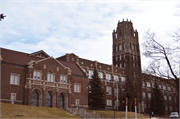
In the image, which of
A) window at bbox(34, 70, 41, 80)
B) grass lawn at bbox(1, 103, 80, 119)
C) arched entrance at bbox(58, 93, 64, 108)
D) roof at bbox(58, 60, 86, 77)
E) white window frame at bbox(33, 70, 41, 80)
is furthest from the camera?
roof at bbox(58, 60, 86, 77)

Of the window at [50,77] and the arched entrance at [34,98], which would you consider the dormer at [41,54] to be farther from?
the arched entrance at [34,98]

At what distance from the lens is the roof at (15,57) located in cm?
3697

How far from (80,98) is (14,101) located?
1360 centimetres

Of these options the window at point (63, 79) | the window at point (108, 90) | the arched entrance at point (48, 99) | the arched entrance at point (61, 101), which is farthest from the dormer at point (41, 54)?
the window at point (108, 90)

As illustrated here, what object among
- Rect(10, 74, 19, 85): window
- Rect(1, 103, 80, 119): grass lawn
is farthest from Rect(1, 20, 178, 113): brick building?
Rect(1, 103, 80, 119): grass lawn

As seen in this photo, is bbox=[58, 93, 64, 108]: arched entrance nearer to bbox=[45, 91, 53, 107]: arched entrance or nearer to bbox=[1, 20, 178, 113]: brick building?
bbox=[1, 20, 178, 113]: brick building

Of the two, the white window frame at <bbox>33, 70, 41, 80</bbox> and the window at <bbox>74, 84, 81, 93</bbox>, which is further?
the window at <bbox>74, 84, 81, 93</bbox>

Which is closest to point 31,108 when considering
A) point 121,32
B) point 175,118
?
point 175,118

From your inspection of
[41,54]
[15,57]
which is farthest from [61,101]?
[15,57]

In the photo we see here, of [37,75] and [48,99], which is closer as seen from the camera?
[37,75]

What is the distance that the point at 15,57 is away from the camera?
3875cm

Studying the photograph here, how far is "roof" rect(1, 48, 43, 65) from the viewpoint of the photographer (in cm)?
3697

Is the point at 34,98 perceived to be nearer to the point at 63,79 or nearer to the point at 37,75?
the point at 37,75

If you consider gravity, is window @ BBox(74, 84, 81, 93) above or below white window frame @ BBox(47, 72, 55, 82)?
below
